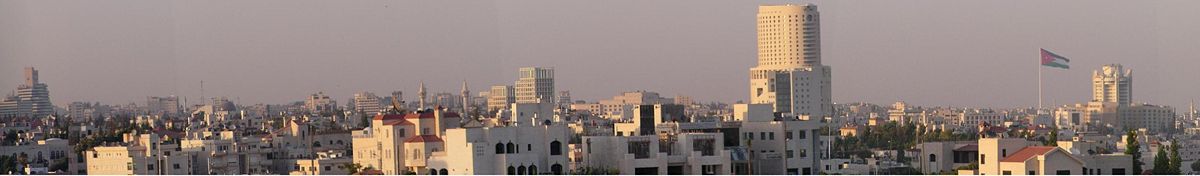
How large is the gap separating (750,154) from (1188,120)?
25.1ft

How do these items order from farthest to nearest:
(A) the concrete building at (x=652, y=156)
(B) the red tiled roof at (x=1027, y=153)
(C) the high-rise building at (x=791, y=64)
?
1. (C) the high-rise building at (x=791, y=64)
2. (A) the concrete building at (x=652, y=156)
3. (B) the red tiled roof at (x=1027, y=153)

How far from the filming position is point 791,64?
3556cm

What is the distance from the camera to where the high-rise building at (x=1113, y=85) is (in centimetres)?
2136

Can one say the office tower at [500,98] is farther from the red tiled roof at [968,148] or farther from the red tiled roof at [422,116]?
the red tiled roof at [968,148]

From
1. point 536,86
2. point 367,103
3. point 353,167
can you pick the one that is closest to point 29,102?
point 367,103

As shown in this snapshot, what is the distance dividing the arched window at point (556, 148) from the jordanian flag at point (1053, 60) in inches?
328

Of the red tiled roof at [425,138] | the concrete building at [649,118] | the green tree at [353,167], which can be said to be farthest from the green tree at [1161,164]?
the green tree at [353,167]

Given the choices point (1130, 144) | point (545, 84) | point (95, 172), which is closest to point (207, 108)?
point (545, 84)

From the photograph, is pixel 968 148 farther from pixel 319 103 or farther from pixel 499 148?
pixel 319 103

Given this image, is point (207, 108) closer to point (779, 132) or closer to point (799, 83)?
point (779, 132)

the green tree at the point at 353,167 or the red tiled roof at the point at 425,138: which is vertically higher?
the red tiled roof at the point at 425,138

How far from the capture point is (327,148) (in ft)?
61.4

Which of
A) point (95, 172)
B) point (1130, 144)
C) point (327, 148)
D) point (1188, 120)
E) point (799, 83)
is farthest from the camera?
point (799, 83)

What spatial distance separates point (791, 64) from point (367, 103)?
46.5ft
